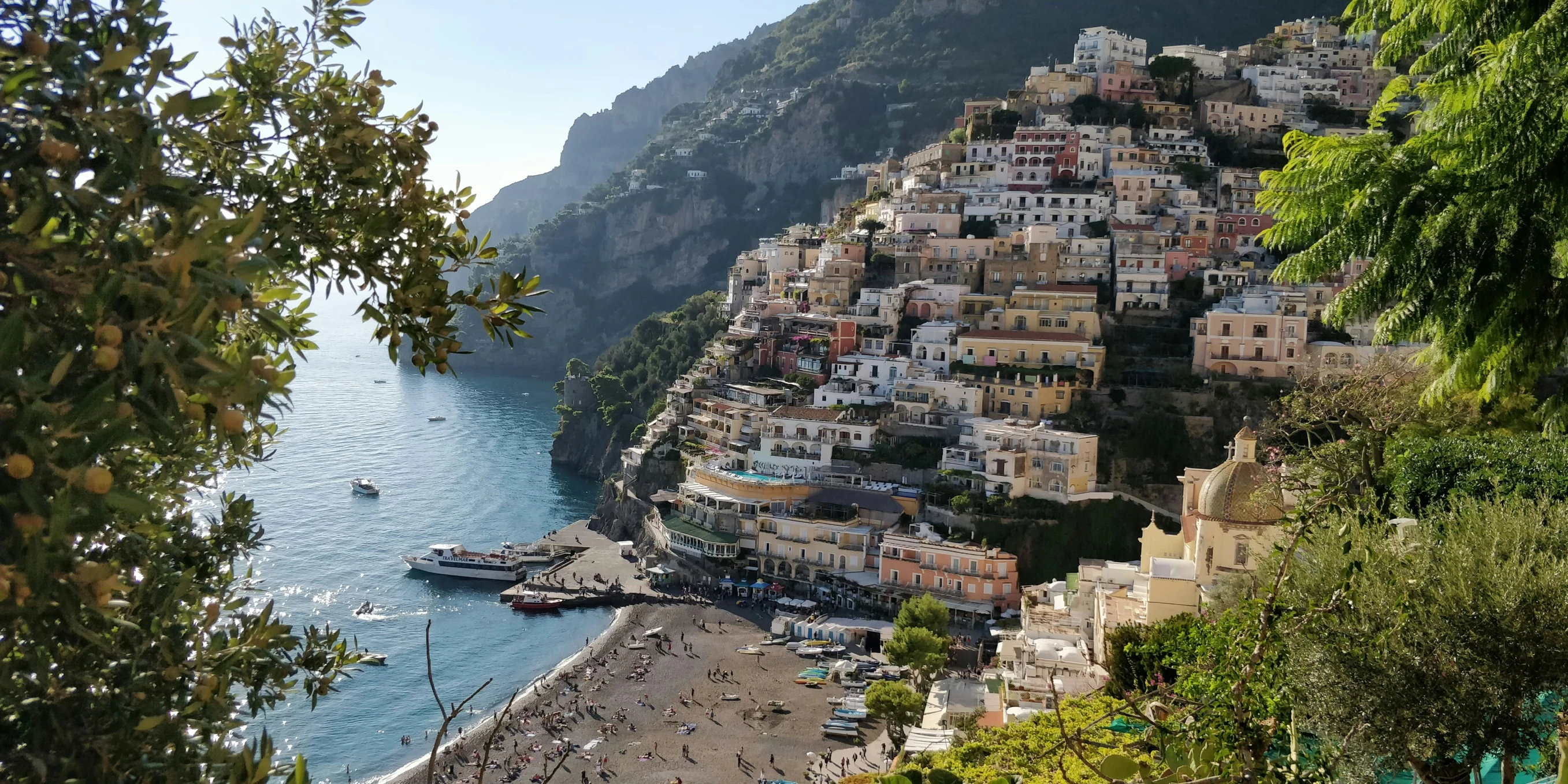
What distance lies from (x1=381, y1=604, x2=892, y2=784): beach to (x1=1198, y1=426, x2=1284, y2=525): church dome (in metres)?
8.53

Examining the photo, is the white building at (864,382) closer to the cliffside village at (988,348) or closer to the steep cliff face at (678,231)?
the cliffside village at (988,348)

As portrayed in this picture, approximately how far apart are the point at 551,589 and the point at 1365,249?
1372 inches

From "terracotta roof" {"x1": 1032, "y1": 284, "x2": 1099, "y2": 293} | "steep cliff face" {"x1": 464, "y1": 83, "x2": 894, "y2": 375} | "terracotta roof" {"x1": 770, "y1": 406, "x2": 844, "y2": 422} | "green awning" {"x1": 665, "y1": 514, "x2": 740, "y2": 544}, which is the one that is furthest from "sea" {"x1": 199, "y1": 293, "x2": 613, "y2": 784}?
"steep cliff face" {"x1": 464, "y1": 83, "x2": 894, "y2": 375}

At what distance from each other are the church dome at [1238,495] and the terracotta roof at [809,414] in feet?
68.2

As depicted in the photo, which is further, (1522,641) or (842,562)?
(842,562)

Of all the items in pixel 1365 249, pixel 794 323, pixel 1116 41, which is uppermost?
pixel 1116 41

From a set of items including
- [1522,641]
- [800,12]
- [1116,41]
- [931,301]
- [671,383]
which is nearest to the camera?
[1522,641]

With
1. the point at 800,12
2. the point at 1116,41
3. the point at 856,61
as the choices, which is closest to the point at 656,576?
the point at 1116,41

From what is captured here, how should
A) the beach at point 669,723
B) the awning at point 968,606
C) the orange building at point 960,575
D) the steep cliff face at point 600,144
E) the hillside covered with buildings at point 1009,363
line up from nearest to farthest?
the beach at point 669,723 < the awning at point 968,606 < the orange building at point 960,575 < the hillside covered with buildings at point 1009,363 < the steep cliff face at point 600,144

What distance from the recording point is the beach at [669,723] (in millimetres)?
22797

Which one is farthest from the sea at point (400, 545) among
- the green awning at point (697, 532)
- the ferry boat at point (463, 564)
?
the green awning at point (697, 532)

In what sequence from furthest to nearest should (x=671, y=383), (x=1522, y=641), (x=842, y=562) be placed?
(x=671, y=383) < (x=842, y=562) < (x=1522, y=641)

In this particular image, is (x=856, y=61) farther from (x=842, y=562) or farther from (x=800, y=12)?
(x=842, y=562)

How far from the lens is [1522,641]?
5902 mm
